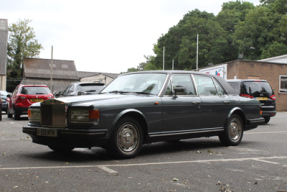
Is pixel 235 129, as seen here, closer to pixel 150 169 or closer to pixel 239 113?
pixel 239 113

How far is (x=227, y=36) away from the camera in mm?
69875

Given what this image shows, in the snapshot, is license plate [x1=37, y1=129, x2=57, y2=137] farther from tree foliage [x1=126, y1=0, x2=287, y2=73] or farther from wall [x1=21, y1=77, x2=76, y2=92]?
wall [x1=21, y1=77, x2=76, y2=92]

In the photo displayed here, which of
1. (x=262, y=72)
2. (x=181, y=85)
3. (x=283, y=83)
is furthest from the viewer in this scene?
(x=283, y=83)

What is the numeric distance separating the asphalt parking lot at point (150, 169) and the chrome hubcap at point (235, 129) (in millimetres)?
481

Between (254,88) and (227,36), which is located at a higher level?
(227,36)

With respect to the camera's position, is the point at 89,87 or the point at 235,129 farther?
the point at 89,87

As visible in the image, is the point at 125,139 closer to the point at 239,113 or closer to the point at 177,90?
the point at 177,90

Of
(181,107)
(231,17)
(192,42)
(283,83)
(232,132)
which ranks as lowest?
(232,132)

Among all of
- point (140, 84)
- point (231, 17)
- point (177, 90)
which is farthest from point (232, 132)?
point (231, 17)

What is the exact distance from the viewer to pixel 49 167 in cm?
579

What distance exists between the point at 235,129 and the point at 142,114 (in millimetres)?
3061

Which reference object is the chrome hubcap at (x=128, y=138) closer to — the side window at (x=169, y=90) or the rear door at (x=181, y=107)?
the rear door at (x=181, y=107)

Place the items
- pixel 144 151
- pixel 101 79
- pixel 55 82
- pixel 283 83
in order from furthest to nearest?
pixel 101 79 < pixel 55 82 < pixel 283 83 < pixel 144 151

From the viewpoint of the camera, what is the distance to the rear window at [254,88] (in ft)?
51.2
